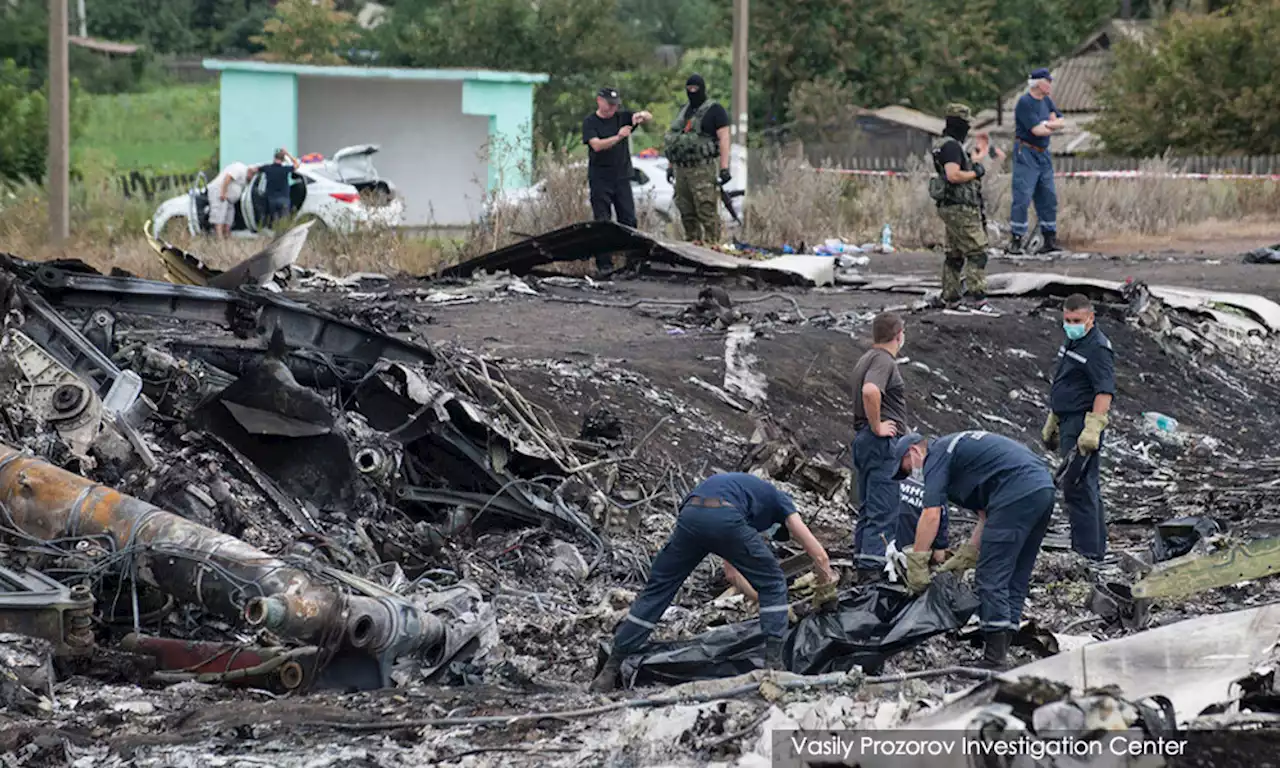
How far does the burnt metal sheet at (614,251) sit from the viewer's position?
16984 millimetres

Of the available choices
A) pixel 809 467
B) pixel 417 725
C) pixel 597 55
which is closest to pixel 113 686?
pixel 417 725

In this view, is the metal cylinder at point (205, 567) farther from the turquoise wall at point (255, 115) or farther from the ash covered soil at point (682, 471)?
the turquoise wall at point (255, 115)

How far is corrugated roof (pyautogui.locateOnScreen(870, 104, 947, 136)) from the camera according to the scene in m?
36.6

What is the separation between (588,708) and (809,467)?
5.04 m

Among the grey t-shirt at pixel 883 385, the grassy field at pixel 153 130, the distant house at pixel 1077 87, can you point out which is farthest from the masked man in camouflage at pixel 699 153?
the distant house at pixel 1077 87

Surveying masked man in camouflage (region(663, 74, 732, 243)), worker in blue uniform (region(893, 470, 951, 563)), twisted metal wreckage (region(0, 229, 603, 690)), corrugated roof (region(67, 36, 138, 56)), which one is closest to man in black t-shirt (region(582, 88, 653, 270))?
masked man in camouflage (region(663, 74, 732, 243))

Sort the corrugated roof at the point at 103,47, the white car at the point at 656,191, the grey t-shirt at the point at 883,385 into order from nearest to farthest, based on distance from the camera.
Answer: the grey t-shirt at the point at 883,385 → the white car at the point at 656,191 → the corrugated roof at the point at 103,47

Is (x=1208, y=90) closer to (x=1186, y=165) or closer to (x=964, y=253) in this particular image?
(x=1186, y=165)

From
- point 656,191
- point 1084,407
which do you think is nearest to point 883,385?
point 1084,407

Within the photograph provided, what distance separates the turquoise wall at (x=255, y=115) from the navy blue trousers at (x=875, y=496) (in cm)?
2267

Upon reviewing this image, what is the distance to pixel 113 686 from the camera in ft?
24.9

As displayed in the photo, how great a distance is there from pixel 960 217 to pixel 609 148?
3839 millimetres

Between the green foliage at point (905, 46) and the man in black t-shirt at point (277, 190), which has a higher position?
the green foliage at point (905, 46)

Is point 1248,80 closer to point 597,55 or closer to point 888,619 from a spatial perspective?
point 597,55
